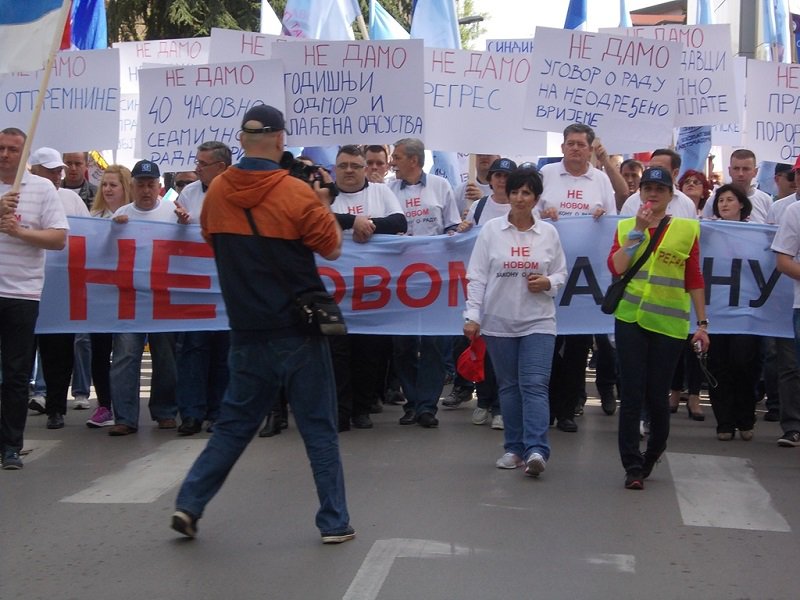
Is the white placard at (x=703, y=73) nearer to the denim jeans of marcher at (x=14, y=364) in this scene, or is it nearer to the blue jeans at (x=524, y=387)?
the blue jeans at (x=524, y=387)

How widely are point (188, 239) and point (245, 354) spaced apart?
4324 mm

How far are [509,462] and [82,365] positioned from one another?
188 inches

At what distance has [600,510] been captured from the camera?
7176 mm

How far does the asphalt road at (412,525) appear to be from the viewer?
565 centimetres

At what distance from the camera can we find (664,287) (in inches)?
306

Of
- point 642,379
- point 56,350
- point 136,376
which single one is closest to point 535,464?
point 642,379

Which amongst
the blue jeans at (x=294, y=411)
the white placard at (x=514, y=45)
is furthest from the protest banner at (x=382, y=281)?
the white placard at (x=514, y=45)

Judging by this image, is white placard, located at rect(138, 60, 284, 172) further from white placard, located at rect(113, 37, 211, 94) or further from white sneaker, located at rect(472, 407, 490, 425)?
white placard, located at rect(113, 37, 211, 94)

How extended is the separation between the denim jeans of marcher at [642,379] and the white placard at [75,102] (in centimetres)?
561

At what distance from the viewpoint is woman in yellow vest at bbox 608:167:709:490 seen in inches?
305

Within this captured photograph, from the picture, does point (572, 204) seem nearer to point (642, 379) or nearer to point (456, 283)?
point (456, 283)

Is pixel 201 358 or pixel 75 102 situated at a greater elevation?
pixel 75 102

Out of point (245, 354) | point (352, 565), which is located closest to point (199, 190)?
point (245, 354)

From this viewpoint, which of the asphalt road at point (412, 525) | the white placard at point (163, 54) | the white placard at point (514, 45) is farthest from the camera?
the white placard at point (163, 54)
